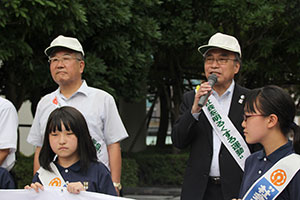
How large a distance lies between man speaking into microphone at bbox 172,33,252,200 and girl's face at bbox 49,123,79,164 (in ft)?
2.46

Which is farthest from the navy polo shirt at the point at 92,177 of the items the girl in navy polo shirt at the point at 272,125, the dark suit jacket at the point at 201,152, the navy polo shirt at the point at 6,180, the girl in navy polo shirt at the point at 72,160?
the girl in navy polo shirt at the point at 272,125

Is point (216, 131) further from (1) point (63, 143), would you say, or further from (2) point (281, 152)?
(1) point (63, 143)

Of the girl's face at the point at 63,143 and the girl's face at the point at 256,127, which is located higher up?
the girl's face at the point at 256,127

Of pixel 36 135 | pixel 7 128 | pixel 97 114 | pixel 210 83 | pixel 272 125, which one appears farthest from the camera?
pixel 36 135

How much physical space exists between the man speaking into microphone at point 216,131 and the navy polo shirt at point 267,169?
53cm

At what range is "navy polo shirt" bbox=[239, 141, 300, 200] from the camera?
297 cm

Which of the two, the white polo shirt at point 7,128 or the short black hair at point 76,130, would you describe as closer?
the short black hair at point 76,130

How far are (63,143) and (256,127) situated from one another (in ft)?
3.75

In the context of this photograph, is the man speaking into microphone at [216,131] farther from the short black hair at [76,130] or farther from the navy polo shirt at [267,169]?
the short black hair at [76,130]

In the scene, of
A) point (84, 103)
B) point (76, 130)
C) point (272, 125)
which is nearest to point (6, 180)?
point (76, 130)

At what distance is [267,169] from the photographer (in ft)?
10.3

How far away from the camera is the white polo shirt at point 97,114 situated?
4270 mm

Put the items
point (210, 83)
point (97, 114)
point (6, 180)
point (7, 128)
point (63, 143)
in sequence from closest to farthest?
1. point (63, 143)
2. point (210, 83)
3. point (6, 180)
4. point (7, 128)
5. point (97, 114)

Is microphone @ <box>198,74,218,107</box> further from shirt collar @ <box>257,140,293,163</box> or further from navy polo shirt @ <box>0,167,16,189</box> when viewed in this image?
navy polo shirt @ <box>0,167,16,189</box>
